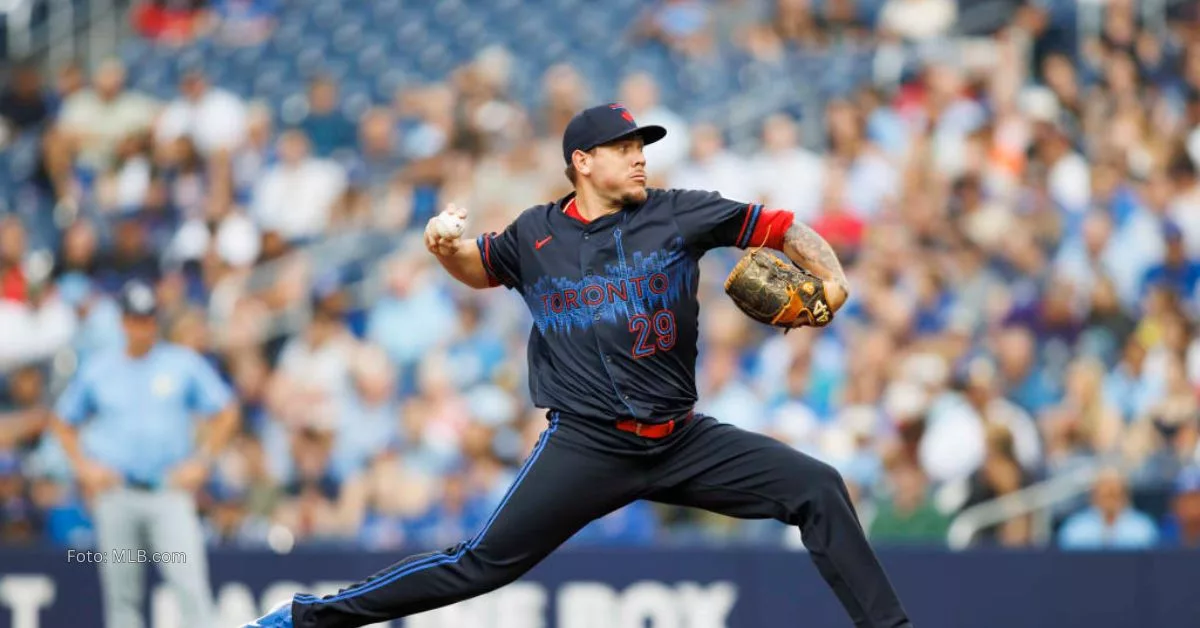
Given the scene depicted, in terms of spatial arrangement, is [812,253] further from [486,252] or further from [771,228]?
[486,252]

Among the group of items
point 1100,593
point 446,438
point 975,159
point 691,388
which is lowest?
point 1100,593

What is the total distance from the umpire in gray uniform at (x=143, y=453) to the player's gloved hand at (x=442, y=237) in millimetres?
3772

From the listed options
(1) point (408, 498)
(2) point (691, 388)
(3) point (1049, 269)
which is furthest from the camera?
(3) point (1049, 269)

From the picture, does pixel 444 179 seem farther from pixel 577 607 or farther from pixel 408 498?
pixel 577 607

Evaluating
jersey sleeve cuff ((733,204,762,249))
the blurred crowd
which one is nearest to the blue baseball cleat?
jersey sleeve cuff ((733,204,762,249))

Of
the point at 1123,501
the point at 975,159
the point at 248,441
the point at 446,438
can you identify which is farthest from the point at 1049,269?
the point at 248,441

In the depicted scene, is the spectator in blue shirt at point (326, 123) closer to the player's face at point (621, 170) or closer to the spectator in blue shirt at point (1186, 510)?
the spectator in blue shirt at point (1186, 510)

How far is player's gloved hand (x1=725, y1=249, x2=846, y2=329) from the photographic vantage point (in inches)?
233

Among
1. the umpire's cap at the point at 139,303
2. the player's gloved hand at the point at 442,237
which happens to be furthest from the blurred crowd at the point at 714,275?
the player's gloved hand at the point at 442,237

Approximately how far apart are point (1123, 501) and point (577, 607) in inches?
123

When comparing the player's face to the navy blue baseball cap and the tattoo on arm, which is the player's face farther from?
the tattoo on arm

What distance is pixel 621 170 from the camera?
611 centimetres

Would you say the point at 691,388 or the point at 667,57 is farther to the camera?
the point at 667,57

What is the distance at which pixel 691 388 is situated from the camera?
20.2 ft
